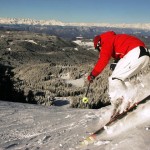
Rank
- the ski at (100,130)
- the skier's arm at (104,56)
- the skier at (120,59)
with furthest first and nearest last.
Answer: the skier at (120,59), the skier's arm at (104,56), the ski at (100,130)

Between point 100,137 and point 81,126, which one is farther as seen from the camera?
point 81,126

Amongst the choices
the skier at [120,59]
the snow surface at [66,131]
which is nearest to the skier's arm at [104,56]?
the skier at [120,59]

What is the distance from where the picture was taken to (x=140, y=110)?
7438 mm

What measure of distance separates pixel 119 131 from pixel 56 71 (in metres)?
60.0

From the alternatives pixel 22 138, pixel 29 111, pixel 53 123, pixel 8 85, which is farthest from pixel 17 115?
pixel 8 85

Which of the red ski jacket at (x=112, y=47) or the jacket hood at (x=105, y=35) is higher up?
the jacket hood at (x=105, y=35)

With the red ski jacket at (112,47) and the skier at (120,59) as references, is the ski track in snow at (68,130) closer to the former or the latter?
the skier at (120,59)

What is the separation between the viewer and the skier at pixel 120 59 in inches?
316

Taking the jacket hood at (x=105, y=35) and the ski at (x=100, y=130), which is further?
the jacket hood at (x=105, y=35)

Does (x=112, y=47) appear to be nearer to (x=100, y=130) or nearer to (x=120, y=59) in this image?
(x=120, y=59)

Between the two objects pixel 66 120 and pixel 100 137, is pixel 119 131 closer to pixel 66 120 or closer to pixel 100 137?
pixel 100 137

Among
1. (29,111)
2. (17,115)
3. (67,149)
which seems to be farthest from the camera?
(29,111)

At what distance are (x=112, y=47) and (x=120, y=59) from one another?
0.51 meters

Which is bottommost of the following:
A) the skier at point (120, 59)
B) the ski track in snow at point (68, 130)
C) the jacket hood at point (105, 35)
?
the ski track in snow at point (68, 130)
